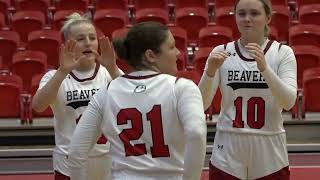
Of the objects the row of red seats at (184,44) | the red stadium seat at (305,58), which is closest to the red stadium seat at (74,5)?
the row of red seats at (184,44)

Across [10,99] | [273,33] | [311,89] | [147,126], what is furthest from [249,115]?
[273,33]

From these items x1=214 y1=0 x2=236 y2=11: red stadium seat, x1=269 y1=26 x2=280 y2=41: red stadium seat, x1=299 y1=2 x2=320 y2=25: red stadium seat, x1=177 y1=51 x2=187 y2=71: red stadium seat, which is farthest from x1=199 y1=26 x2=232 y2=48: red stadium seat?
x1=214 y1=0 x2=236 y2=11: red stadium seat

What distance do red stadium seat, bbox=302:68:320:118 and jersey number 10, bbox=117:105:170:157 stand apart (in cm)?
377

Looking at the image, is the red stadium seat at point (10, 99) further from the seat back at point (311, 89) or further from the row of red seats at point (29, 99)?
the seat back at point (311, 89)

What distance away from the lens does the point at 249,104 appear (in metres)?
→ 3.00

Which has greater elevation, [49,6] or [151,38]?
[49,6]

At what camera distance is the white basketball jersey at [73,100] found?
3145mm

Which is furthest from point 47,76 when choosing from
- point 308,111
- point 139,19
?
point 139,19

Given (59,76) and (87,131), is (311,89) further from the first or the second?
(87,131)

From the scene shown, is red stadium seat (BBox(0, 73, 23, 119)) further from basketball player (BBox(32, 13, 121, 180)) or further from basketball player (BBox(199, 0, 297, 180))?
basketball player (BBox(199, 0, 297, 180))

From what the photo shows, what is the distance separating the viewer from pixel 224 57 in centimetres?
286

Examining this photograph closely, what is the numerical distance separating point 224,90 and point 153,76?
867 mm

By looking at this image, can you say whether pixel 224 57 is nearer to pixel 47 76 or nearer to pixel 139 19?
pixel 47 76

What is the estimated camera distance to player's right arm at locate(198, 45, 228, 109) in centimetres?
287
